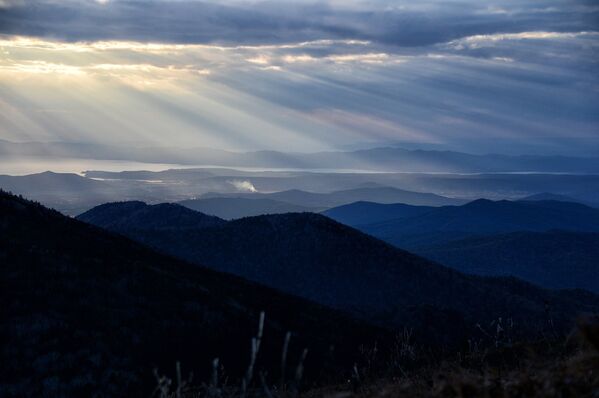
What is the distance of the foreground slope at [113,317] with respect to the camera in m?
19.5

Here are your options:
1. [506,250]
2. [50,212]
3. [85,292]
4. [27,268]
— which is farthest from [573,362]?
[506,250]

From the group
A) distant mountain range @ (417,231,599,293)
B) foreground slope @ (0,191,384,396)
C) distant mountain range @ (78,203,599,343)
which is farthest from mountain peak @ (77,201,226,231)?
foreground slope @ (0,191,384,396)

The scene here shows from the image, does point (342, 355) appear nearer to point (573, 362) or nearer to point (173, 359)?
point (173, 359)

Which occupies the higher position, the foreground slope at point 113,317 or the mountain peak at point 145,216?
the foreground slope at point 113,317

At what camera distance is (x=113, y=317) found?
23812 mm

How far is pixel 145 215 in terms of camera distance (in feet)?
302

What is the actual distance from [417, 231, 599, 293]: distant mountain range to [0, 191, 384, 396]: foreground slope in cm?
8135

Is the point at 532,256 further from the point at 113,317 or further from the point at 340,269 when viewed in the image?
the point at 113,317

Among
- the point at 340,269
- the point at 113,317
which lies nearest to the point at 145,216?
the point at 340,269

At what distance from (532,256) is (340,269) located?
2574 inches

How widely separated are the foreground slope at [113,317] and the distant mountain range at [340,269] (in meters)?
24.5

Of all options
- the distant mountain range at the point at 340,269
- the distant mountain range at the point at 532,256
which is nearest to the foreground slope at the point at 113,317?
the distant mountain range at the point at 340,269

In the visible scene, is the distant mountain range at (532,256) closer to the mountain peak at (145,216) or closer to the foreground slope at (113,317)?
the mountain peak at (145,216)

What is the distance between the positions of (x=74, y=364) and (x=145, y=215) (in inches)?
2907
